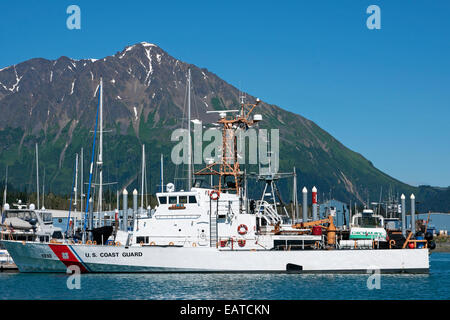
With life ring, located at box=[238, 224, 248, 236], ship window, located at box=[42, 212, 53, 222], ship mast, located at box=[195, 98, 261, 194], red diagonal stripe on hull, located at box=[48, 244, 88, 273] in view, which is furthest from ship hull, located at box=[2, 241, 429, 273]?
ship window, located at box=[42, 212, 53, 222]

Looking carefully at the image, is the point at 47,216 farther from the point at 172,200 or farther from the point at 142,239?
the point at 172,200

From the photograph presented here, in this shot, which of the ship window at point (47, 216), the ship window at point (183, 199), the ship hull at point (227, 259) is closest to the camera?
the ship hull at point (227, 259)

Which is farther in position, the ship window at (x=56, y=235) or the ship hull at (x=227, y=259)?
the ship window at (x=56, y=235)

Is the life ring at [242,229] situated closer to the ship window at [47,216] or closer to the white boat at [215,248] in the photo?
the white boat at [215,248]

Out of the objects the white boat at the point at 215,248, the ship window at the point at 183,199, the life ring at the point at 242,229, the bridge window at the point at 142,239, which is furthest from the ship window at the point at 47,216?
the life ring at the point at 242,229

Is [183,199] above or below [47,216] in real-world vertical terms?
above

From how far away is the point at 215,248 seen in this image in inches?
1411

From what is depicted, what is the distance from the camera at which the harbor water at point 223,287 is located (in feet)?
92.4

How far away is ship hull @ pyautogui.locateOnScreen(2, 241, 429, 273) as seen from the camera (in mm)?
35812

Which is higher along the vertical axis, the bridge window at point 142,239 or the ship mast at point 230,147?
the ship mast at point 230,147

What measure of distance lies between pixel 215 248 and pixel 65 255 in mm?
9499

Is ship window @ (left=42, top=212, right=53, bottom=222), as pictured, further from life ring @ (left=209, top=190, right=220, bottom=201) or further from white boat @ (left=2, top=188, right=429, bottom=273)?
life ring @ (left=209, top=190, right=220, bottom=201)

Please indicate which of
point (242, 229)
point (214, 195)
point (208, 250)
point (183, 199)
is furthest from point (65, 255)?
point (242, 229)
